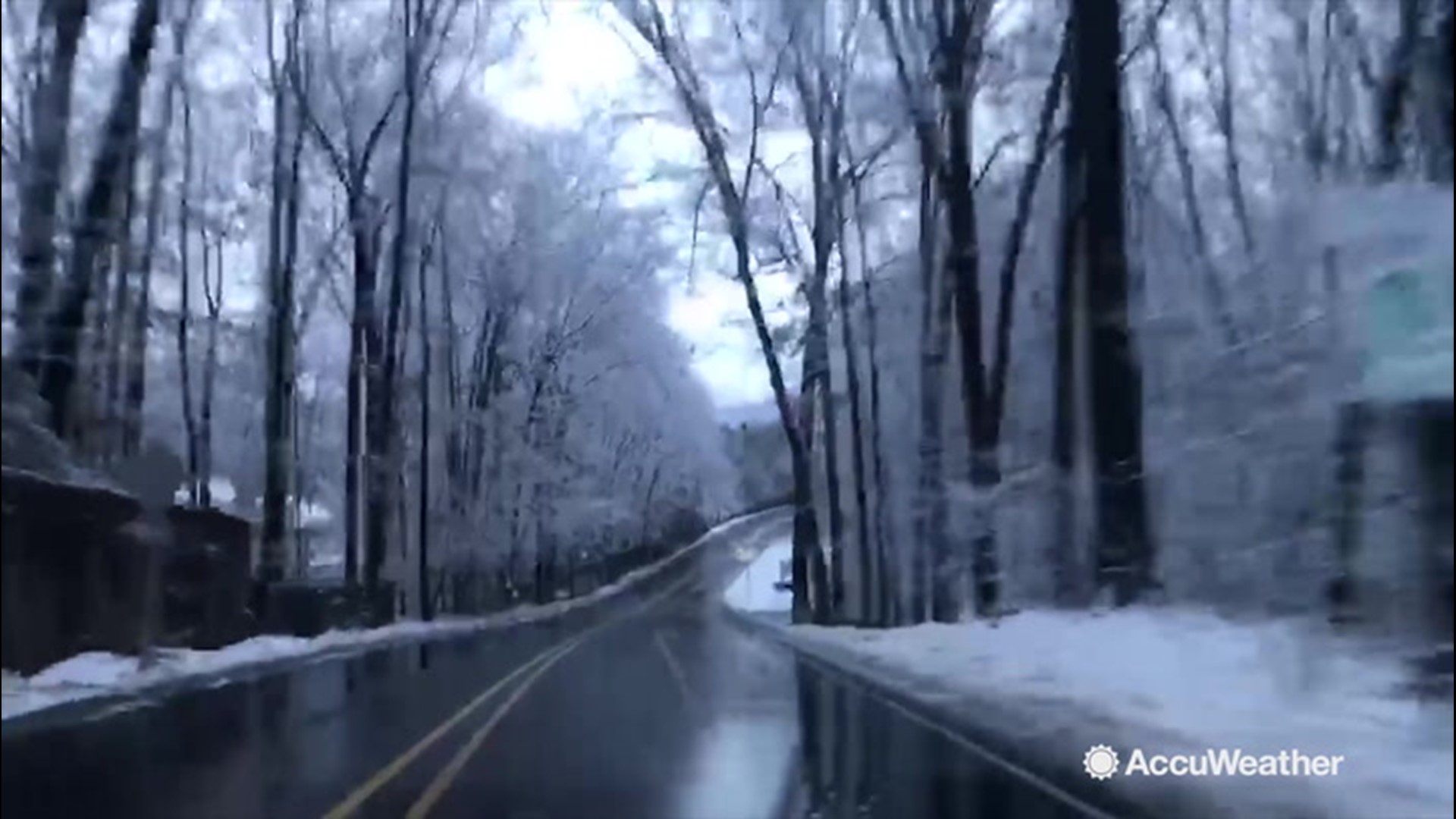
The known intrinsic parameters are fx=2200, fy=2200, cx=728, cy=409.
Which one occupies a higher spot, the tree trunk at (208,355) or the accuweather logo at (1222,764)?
the tree trunk at (208,355)

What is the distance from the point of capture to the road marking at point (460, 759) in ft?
48.6

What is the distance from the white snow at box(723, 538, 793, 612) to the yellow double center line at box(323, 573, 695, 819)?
49.3 meters

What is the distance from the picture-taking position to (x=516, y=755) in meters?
19.1

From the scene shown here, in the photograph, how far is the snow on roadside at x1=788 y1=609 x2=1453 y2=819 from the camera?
11.2m

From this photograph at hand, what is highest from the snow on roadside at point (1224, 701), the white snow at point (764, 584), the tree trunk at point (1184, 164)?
the tree trunk at point (1184, 164)

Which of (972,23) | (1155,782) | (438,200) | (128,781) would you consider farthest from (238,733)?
(438,200)

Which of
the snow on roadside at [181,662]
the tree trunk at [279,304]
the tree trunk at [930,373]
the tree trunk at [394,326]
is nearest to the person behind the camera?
the snow on roadside at [181,662]

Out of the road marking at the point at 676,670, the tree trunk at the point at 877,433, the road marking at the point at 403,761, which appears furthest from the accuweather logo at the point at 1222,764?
the tree trunk at the point at 877,433

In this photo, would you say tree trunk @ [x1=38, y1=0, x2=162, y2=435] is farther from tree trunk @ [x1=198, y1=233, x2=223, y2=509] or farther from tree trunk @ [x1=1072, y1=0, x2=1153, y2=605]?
tree trunk @ [x1=198, y1=233, x2=223, y2=509]

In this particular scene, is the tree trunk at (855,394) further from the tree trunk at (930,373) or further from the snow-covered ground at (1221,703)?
the snow-covered ground at (1221,703)

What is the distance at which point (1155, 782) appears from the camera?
534 inches

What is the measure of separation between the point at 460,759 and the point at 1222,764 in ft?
25.5

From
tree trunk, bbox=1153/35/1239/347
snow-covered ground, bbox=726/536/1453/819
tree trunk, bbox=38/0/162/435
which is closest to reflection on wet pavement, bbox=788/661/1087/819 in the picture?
snow-covered ground, bbox=726/536/1453/819

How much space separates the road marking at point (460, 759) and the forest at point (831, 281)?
11.9ft
